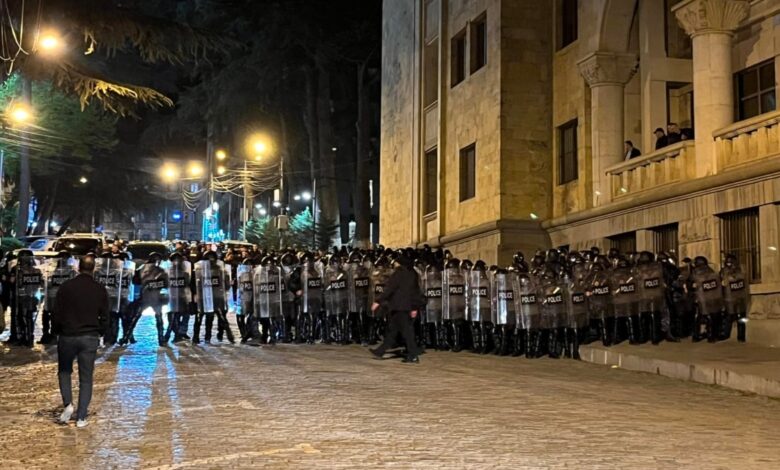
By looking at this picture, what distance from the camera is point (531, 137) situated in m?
25.1

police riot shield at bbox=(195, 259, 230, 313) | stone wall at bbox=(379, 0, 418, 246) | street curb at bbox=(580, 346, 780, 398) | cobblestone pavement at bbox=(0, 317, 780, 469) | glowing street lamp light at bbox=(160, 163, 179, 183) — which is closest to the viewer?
cobblestone pavement at bbox=(0, 317, 780, 469)

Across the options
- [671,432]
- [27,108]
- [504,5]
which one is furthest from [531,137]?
[27,108]

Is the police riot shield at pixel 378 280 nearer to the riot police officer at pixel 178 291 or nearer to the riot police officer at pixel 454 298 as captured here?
the riot police officer at pixel 454 298

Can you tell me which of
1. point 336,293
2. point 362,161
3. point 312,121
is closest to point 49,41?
point 336,293

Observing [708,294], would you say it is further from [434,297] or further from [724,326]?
[434,297]

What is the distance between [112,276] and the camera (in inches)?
672

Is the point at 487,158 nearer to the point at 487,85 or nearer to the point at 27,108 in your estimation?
the point at 487,85

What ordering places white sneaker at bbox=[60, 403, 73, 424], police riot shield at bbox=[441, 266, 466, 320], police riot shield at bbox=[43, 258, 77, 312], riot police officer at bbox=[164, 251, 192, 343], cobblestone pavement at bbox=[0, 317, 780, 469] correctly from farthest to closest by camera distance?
1. riot police officer at bbox=[164, 251, 192, 343]
2. police riot shield at bbox=[43, 258, 77, 312]
3. police riot shield at bbox=[441, 266, 466, 320]
4. white sneaker at bbox=[60, 403, 73, 424]
5. cobblestone pavement at bbox=[0, 317, 780, 469]

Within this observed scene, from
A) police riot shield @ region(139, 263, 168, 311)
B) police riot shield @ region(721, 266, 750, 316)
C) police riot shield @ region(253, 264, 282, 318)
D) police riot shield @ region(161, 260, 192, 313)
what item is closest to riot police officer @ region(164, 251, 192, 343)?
police riot shield @ region(161, 260, 192, 313)

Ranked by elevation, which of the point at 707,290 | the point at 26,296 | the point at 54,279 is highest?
the point at 54,279

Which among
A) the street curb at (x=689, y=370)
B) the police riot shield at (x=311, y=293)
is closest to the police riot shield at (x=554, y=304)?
the street curb at (x=689, y=370)

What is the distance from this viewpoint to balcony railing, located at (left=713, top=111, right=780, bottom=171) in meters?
16.7

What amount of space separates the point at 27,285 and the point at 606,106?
46.9 ft

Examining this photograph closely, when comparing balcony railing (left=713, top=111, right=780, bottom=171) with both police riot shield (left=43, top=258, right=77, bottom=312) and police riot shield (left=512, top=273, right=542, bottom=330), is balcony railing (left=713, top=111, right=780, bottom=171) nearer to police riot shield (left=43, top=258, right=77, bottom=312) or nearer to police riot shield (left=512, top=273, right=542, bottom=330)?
police riot shield (left=512, top=273, right=542, bottom=330)
